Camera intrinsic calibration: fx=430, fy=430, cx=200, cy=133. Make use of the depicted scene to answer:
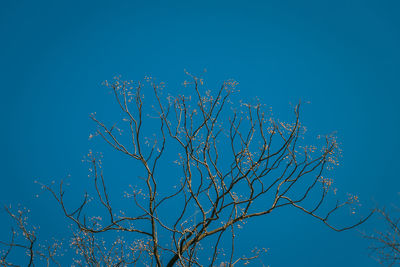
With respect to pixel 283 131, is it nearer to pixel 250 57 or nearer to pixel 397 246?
pixel 397 246

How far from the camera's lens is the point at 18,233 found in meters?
4.34

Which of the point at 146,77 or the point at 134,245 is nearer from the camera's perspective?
the point at 146,77

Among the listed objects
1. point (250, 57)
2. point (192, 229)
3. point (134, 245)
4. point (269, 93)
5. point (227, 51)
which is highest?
point (227, 51)

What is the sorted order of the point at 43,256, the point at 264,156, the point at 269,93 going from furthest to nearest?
1. the point at 269,93
2. the point at 43,256
3. the point at 264,156

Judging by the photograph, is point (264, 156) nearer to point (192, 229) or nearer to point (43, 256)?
point (192, 229)

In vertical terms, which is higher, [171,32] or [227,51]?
[227,51]

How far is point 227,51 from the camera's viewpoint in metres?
51.2

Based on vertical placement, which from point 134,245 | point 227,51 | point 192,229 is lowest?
point 192,229

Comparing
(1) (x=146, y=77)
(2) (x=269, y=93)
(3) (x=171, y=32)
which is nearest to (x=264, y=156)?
(1) (x=146, y=77)

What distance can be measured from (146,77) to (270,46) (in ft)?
139

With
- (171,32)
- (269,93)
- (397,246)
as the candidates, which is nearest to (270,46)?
(269,93)

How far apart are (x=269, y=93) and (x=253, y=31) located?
28.8 feet

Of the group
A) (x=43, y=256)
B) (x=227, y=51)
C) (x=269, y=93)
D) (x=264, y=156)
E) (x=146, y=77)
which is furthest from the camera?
(x=227, y=51)

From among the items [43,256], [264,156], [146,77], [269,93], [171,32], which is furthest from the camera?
[171,32]
